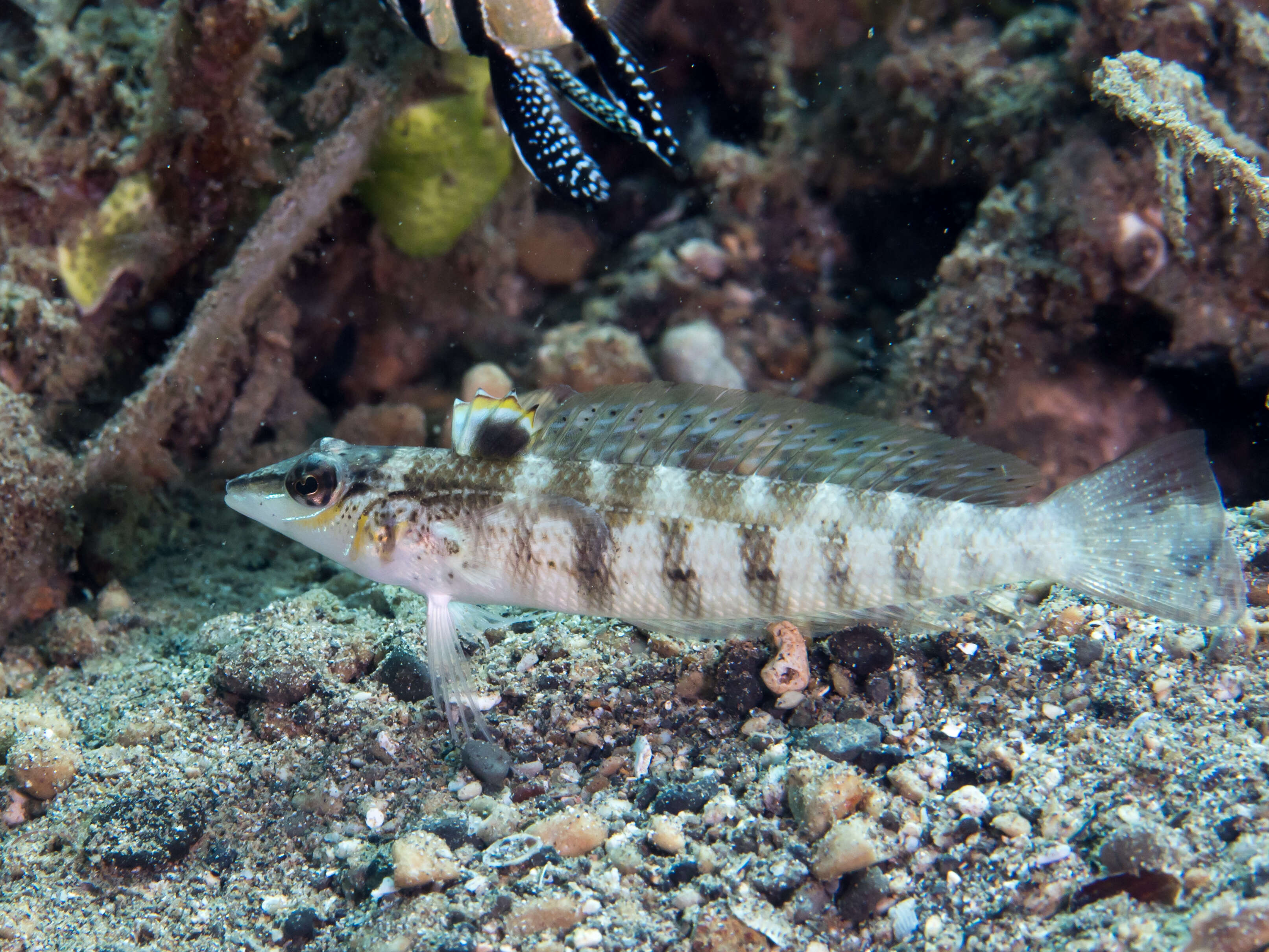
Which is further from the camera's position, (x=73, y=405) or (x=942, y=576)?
(x=73, y=405)

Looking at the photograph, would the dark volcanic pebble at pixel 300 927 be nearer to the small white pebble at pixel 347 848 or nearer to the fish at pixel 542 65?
the small white pebble at pixel 347 848

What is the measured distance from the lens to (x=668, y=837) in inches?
90.5

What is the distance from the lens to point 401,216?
520cm

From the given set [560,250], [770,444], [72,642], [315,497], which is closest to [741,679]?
[770,444]

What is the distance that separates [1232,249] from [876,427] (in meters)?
2.82

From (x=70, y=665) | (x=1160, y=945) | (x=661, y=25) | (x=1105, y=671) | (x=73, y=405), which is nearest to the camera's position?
(x=1160, y=945)

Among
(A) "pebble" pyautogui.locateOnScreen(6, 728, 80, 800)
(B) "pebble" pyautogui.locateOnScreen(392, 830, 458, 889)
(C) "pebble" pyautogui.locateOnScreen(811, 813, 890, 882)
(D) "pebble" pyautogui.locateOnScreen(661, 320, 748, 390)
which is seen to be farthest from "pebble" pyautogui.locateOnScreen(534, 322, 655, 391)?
(C) "pebble" pyautogui.locateOnScreen(811, 813, 890, 882)

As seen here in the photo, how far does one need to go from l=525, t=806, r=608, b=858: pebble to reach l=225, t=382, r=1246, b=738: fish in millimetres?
486

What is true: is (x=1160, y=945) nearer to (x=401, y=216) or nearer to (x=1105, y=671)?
(x=1105, y=671)

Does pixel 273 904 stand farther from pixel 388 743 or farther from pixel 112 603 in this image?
pixel 112 603

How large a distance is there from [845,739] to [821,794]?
282mm

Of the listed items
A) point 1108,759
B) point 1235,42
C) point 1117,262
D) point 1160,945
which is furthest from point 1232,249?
point 1160,945

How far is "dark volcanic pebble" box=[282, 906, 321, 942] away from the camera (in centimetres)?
224

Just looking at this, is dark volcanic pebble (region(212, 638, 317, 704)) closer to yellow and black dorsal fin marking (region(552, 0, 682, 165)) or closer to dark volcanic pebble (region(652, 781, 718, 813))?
dark volcanic pebble (region(652, 781, 718, 813))
